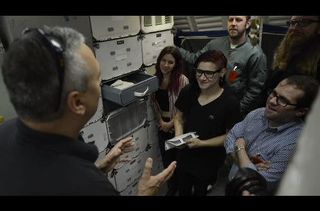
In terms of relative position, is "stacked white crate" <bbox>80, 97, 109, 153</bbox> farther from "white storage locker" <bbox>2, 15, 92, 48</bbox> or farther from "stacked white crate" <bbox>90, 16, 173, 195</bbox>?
"white storage locker" <bbox>2, 15, 92, 48</bbox>

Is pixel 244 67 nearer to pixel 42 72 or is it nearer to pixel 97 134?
pixel 97 134

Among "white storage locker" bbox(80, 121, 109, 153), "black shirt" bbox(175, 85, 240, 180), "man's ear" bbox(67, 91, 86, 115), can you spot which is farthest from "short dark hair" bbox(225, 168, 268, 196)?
"white storage locker" bbox(80, 121, 109, 153)

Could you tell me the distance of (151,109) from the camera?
2.74 meters

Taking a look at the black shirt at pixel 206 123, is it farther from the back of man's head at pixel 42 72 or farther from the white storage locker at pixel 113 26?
the back of man's head at pixel 42 72

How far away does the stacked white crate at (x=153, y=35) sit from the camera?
7.95 feet

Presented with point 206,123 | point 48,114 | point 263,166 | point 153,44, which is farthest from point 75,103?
point 153,44

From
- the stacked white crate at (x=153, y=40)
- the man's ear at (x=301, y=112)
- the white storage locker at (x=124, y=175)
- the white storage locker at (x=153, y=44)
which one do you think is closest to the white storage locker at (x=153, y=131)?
the stacked white crate at (x=153, y=40)

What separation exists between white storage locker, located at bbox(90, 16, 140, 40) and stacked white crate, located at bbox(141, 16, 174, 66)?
0.13 m

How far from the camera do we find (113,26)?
6.77 feet

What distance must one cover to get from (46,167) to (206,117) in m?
1.33

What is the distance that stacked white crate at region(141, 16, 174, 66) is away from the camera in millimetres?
2424

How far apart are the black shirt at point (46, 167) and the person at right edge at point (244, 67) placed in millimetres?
1854
